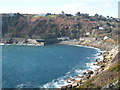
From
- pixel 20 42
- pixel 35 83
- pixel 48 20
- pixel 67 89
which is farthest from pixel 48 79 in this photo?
pixel 48 20

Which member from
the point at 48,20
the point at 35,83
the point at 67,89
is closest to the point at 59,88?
the point at 67,89

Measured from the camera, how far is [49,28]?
144250 millimetres

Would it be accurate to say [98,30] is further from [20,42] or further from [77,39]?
[20,42]

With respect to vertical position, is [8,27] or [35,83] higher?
[8,27]

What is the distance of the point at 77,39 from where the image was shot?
133125 millimetres

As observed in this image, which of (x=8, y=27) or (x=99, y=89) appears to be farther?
(x=8, y=27)

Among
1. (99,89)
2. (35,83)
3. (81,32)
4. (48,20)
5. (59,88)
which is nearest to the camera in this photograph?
(99,89)

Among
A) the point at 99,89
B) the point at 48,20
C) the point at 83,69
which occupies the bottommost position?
the point at 83,69

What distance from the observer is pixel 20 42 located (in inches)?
4938

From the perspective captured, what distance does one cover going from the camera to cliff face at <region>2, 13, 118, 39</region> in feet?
453

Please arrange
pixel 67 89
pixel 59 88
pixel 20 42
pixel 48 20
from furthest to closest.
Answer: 1. pixel 48 20
2. pixel 20 42
3. pixel 59 88
4. pixel 67 89

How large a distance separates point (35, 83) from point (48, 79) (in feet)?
13.1

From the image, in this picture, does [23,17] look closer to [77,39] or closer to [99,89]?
[77,39]

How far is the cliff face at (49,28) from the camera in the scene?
13812 centimetres
